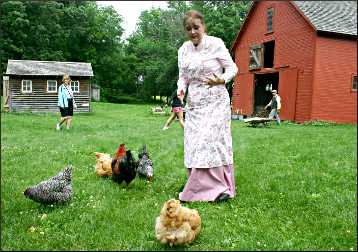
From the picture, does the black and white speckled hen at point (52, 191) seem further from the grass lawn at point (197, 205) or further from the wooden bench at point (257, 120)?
the wooden bench at point (257, 120)

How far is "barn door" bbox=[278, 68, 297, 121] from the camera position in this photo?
23.0 metres

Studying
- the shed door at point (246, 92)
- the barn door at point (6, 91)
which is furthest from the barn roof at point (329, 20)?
the barn door at point (6, 91)

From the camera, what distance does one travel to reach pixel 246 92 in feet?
92.3

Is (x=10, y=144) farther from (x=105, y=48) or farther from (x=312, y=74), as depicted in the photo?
(x=312, y=74)

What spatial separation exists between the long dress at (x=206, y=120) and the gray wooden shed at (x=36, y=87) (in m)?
16.5

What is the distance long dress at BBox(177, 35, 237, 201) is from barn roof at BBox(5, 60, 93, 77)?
50.7ft

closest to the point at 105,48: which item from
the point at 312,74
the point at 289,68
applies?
the point at 312,74

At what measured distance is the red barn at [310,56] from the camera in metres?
21.1

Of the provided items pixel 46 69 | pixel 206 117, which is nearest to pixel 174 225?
pixel 206 117

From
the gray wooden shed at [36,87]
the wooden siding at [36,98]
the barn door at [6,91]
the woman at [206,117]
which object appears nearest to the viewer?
the woman at [206,117]

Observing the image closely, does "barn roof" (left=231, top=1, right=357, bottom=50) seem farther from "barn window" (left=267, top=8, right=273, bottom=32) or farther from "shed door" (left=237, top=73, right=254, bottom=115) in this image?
"shed door" (left=237, top=73, right=254, bottom=115)

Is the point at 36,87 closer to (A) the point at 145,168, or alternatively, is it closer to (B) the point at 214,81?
(A) the point at 145,168

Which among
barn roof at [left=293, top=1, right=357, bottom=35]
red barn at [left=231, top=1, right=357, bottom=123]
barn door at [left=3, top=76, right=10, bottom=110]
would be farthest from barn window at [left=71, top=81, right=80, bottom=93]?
barn roof at [left=293, top=1, right=357, bottom=35]

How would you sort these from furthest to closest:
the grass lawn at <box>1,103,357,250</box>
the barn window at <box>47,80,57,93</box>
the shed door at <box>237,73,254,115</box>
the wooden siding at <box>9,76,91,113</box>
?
1. the shed door at <box>237,73,254,115</box>
2. the barn window at <box>47,80,57,93</box>
3. the wooden siding at <box>9,76,91,113</box>
4. the grass lawn at <box>1,103,357,250</box>
